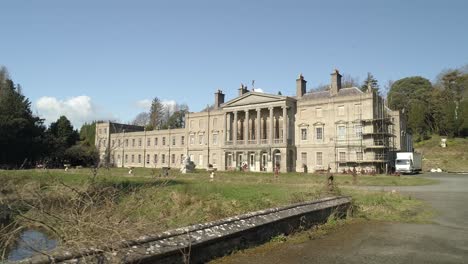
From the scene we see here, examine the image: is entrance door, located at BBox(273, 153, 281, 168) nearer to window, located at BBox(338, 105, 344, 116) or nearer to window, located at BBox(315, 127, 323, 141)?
window, located at BBox(315, 127, 323, 141)

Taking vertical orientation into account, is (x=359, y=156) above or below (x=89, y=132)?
below

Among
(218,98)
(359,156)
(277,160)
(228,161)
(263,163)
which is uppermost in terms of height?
(218,98)

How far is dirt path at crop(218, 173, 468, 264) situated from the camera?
6438 millimetres

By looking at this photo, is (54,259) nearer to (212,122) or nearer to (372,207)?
(372,207)

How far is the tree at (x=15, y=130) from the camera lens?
55156 millimetres

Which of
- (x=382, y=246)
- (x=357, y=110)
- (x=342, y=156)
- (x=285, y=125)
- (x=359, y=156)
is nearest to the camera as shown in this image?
(x=382, y=246)

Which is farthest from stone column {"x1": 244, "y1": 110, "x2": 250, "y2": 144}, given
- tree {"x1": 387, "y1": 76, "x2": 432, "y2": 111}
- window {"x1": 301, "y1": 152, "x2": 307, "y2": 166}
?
tree {"x1": 387, "y1": 76, "x2": 432, "y2": 111}

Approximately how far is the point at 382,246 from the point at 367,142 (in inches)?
1653

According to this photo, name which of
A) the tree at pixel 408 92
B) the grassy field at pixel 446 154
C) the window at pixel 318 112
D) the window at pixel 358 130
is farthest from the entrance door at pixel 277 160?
the tree at pixel 408 92

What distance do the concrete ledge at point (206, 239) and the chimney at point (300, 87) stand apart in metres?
47.6

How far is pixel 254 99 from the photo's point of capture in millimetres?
56875

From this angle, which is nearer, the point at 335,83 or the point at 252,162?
the point at 335,83

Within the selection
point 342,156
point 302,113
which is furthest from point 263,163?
point 342,156

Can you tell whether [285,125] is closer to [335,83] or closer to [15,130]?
[335,83]
